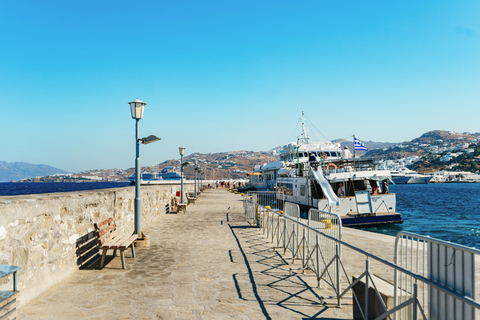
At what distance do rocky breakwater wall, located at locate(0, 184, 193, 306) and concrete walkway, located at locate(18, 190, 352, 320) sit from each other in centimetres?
28

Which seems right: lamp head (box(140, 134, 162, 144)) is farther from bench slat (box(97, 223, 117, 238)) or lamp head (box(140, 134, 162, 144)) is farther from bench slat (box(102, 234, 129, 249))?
bench slat (box(102, 234, 129, 249))

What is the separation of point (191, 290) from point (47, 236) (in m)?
2.51

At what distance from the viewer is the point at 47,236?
5.37m

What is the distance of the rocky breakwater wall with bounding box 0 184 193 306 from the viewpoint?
4477 mm

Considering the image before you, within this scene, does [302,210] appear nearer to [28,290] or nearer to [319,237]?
[319,237]

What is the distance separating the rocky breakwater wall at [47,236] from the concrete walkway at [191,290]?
0.91 ft

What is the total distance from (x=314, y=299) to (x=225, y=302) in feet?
4.46

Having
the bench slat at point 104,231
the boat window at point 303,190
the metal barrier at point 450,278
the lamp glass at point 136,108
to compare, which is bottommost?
the boat window at point 303,190

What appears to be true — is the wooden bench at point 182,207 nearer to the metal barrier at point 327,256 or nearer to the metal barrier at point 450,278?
the metal barrier at point 327,256

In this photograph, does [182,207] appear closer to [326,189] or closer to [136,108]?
[326,189]

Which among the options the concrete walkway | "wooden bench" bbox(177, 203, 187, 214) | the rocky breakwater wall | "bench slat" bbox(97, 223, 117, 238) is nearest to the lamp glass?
the rocky breakwater wall


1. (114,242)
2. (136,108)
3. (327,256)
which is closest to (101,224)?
(114,242)

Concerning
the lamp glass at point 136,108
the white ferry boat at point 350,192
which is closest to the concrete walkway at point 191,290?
the lamp glass at point 136,108

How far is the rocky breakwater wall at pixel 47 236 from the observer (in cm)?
448
